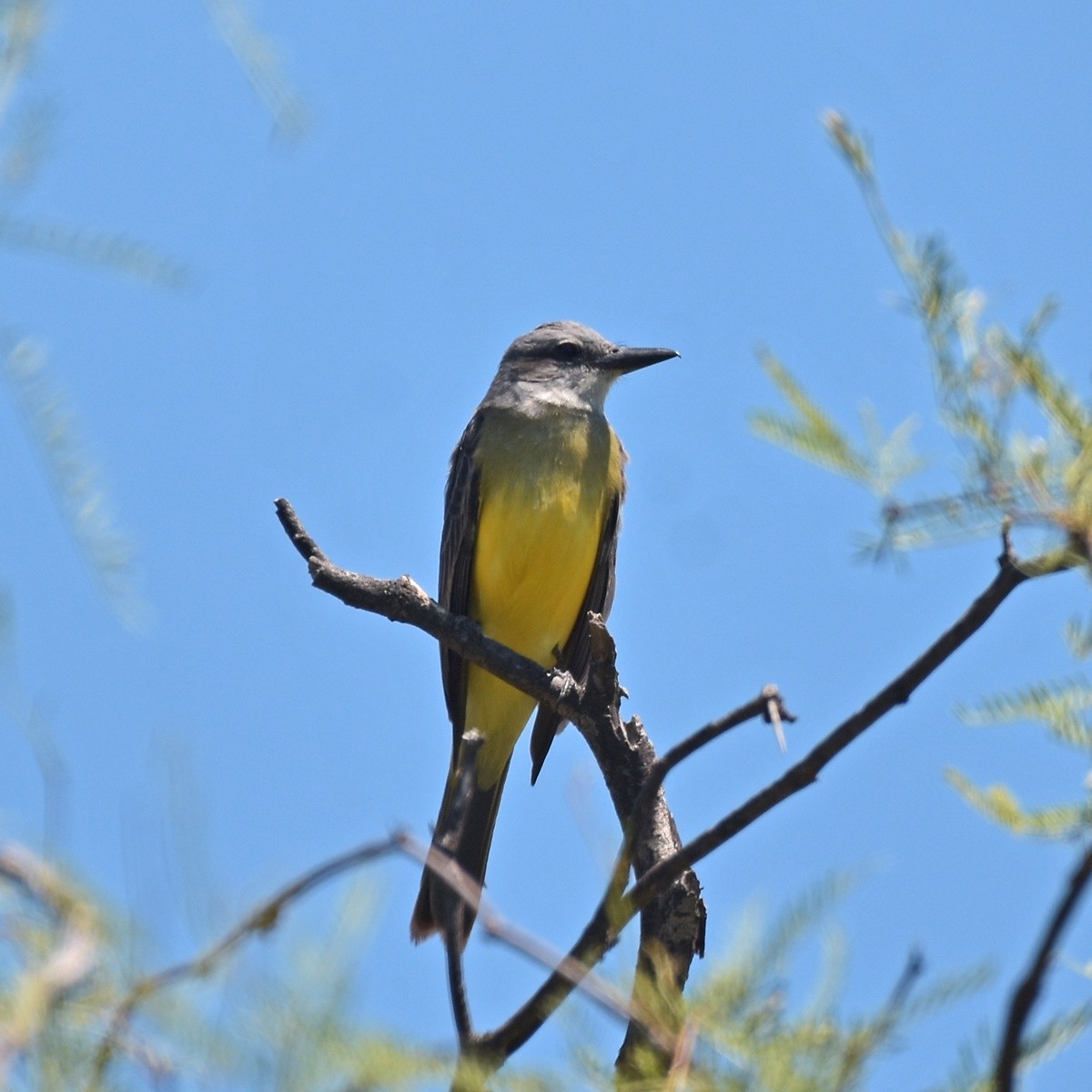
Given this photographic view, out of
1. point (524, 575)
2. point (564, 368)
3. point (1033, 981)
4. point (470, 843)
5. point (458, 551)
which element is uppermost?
point (564, 368)

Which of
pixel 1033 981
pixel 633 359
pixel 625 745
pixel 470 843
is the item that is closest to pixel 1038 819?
pixel 1033 981

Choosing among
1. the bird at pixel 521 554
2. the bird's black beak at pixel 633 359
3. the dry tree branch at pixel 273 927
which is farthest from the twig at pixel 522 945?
the bird's black beak at pixel 633 359

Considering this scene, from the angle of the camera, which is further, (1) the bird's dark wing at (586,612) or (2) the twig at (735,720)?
(1) the bird's dark wing at (586,612)

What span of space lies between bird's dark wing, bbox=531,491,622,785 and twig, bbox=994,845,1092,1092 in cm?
567

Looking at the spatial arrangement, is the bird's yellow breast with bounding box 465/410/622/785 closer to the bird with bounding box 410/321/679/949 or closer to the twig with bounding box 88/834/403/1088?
the bird with bounding box 410/321/679/949

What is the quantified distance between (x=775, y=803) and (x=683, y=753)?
194 millimetres

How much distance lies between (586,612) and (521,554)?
1.76 feet

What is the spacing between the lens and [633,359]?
339 inches

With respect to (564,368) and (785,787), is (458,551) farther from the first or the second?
(785,787)

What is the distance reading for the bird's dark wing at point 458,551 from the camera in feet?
24.9

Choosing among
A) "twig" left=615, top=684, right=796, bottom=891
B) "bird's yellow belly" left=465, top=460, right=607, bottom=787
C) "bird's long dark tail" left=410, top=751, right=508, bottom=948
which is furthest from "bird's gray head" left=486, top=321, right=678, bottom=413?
"twig" left=615, top=684, right=796, bottom=891

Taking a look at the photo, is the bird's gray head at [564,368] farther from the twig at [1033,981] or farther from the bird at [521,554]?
the twig at [1033,981]

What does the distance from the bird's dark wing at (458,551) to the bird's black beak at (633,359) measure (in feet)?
3.15

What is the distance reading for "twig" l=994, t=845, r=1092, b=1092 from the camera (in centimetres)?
182
